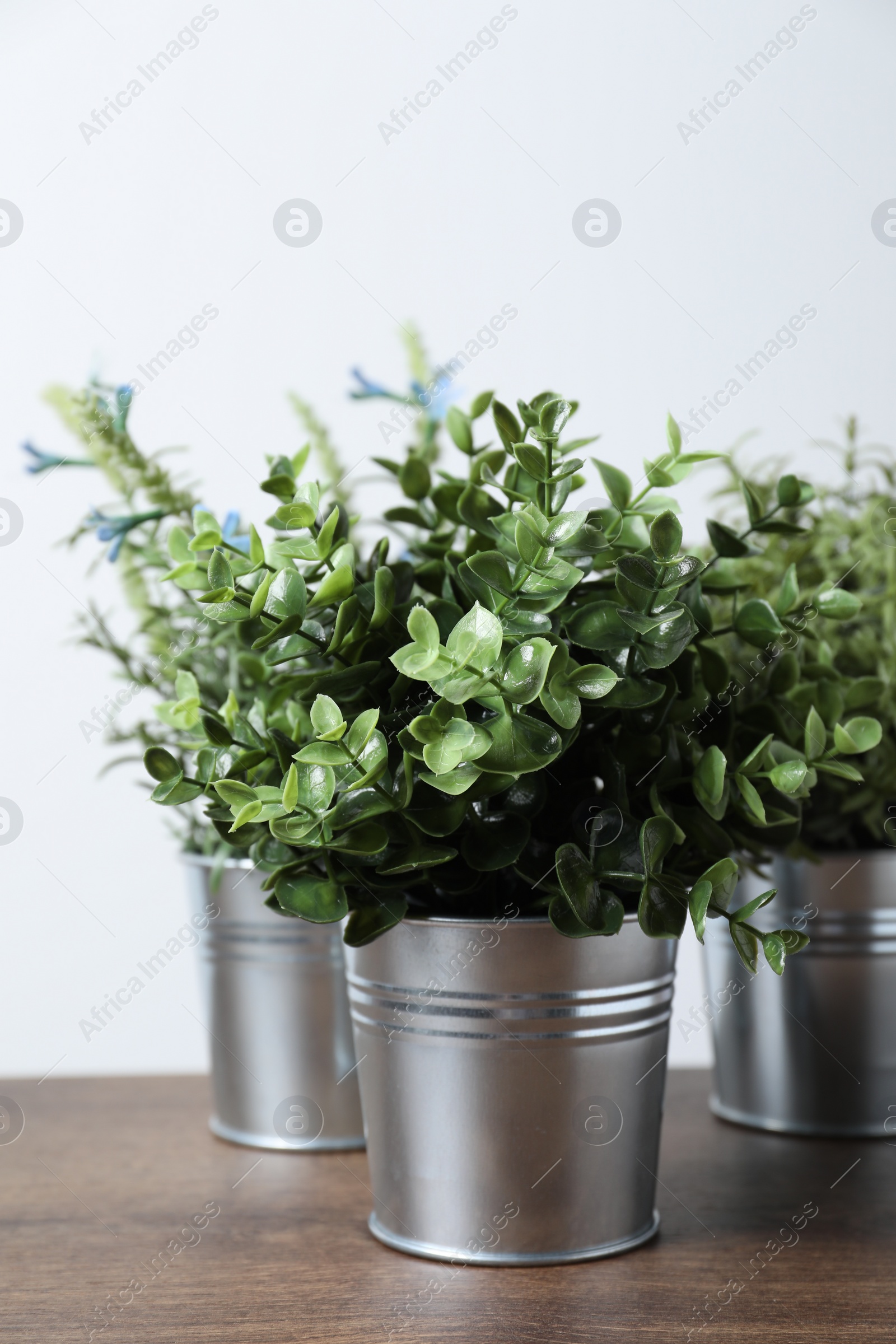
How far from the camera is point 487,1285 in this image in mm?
457

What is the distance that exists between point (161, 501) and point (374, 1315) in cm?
43

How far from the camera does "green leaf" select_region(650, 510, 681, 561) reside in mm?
436

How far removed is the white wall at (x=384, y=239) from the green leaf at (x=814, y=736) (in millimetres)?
657

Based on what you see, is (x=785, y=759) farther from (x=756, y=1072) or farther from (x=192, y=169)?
(x=192, y=169)

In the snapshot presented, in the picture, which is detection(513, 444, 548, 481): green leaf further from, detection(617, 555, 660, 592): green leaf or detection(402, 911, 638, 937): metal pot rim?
detection(402, 911, 638, 937): metal pot rim

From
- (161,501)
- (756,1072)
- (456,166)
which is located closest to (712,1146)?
(756,1072)

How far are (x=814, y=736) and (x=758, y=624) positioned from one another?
0.06 meters

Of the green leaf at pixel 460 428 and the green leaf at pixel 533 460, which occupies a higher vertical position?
the green leaf at pixel 460 428

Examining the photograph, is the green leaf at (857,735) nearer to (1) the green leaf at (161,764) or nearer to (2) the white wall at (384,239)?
(1) the green leaf at (161,764)

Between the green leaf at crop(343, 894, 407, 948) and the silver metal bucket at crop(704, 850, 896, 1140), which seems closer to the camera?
the green leaf at crop(343, 894, 407, 948)

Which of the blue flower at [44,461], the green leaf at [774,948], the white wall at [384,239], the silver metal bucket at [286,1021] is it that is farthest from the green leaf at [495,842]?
the white wall at [384,239]

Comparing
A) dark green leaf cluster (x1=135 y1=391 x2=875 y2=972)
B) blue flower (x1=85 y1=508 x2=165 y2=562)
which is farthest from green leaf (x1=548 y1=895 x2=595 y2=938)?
blue flower (x1=85 y1=508 x2=165 y2=562)

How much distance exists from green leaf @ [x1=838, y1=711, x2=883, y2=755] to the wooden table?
0.23 m

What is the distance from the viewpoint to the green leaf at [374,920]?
1.54ft
